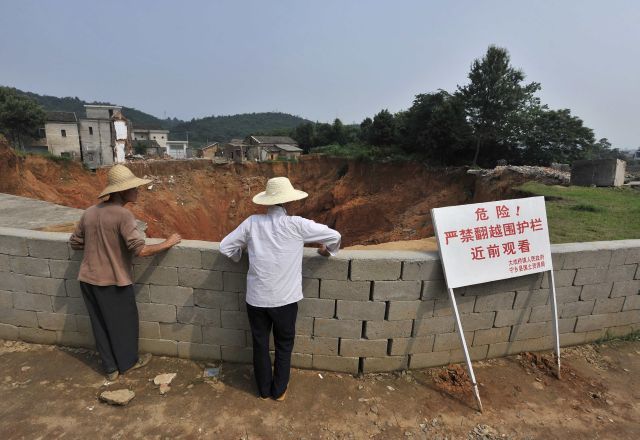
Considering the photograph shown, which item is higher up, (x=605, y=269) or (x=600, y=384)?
(x=605, y=269)

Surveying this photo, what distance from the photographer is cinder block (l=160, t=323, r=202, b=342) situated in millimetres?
3395

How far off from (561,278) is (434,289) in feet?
5.12

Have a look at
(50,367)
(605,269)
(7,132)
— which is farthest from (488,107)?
(7,132)

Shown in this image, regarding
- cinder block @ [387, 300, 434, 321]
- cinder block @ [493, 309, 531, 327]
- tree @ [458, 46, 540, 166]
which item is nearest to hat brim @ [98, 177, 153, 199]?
cinder block @ [387, 300, 434, 321]

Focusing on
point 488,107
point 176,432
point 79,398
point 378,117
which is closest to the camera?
point 176,432

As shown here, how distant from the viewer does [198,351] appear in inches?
136

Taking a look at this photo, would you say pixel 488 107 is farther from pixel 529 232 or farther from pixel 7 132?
pixel 7 132

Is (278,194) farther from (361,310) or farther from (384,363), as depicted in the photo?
(384,363)

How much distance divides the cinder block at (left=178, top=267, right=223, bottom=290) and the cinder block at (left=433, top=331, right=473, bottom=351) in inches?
89.6

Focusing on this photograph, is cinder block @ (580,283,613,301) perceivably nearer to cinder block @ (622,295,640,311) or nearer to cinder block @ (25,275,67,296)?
cinder block @ (622,295,640,311)

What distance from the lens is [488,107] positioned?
835 inches

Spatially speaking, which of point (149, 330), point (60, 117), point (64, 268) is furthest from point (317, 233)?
point (60, 117)

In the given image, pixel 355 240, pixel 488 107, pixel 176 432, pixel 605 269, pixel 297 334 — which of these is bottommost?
pixel 355 240

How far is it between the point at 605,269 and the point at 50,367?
599 cm
